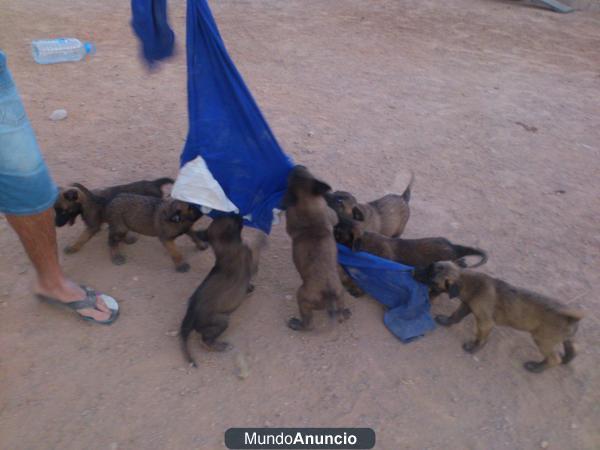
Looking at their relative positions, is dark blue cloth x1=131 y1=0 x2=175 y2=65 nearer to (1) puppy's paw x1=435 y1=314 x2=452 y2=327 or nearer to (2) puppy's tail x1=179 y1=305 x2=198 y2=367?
(2) puppy's tail x1=179 y1=305 x2=198 y2=367

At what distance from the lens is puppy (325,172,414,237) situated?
5152mm

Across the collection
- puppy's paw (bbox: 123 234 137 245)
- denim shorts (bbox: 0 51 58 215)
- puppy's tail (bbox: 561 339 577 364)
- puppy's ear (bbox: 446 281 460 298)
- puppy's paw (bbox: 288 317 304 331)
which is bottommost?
puppy's paw (bbox: 123 234 137 245)

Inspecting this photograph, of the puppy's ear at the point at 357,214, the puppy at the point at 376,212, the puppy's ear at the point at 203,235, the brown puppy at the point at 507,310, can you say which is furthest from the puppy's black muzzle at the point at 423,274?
the puppy's ear at the point at 203,235

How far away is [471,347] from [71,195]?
407cm

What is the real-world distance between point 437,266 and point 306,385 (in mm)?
1496

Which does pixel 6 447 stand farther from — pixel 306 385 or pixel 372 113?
pixel 372 113

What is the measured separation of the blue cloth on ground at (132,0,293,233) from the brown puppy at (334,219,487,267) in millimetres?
749

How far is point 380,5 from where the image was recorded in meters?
14.2

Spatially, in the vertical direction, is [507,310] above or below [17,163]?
below

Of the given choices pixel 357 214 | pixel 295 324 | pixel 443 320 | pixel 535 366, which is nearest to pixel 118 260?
pixel 295 324

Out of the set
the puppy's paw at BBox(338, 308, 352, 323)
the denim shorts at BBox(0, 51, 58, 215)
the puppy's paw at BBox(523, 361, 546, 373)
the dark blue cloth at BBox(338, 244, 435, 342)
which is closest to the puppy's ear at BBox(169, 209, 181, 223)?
the denim shorts at BBox(0, 51, 58, 215)

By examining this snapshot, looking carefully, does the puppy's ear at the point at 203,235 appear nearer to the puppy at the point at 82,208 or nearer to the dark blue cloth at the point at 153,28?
the puppy at the point at 82,208

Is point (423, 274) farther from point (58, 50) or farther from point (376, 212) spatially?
point (58, 50)

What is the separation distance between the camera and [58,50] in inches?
367
